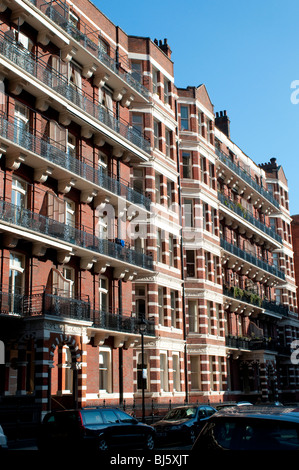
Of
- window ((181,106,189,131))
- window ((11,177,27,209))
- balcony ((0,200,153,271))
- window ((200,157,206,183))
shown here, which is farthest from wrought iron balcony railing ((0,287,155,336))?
window ((181,106,189,131))

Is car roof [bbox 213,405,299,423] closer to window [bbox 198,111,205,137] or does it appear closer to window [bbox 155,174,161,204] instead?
window [bbox 155,174,161,204]

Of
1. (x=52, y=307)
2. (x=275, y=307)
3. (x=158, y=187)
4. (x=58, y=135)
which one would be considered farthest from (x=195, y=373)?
(x=275, y=307)

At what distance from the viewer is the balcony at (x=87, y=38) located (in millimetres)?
27783

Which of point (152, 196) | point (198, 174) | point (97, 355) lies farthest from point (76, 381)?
point (198, 174)

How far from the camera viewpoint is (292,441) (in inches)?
281

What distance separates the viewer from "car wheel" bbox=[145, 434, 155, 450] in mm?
18050

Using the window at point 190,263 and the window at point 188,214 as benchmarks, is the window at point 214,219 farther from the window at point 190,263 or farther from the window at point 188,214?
the window at point 190,263

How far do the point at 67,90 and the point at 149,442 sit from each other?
17.0 m

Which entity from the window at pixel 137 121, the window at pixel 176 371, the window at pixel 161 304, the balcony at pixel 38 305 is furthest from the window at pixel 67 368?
the window at pixel 137 121

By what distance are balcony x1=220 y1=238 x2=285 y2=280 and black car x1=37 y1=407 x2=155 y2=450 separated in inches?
1071

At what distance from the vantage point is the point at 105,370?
29.6 m

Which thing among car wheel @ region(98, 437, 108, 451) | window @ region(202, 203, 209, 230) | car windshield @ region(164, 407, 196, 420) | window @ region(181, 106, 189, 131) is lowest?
car wheel @ region(98, 437, 108, 451)
